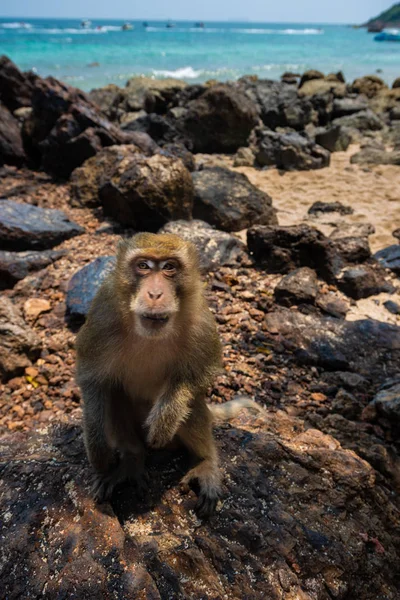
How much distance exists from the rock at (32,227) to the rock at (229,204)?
6.63 feet

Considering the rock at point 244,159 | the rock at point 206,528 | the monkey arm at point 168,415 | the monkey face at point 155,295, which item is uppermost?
the monkey face at point 155,295

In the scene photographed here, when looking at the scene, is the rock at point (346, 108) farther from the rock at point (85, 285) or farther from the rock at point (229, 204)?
the rock at point (85, 285)

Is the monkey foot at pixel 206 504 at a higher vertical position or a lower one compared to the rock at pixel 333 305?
higher

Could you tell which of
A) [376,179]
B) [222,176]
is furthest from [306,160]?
[222,176]

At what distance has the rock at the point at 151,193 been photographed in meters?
6.56

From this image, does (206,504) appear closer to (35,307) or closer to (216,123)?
(35,307)

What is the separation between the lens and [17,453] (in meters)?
2.81

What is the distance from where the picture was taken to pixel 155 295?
2305 millimetres

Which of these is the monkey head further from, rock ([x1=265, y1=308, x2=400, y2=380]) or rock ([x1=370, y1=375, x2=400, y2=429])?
rock ([x1=265, y1=308, x2=400, y2=380])

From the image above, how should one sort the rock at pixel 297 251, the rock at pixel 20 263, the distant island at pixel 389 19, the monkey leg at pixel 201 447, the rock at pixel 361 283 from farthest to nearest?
1. the distant island at pixel 389 19
2. the rock at pixel 297 251
3. the rock at pixel 361 283
4. the rock at pixel 20 263
5. the monkey leg at pixel 201 447

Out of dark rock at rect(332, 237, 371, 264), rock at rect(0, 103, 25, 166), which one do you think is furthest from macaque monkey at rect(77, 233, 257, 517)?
rock at rect(0, 103, 25, 166)

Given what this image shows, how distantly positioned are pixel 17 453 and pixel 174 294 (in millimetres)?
1431

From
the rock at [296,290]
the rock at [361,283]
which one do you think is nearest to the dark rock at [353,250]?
the rock at [361,283]

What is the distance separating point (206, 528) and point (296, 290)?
3380 millimetres
